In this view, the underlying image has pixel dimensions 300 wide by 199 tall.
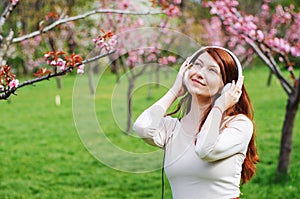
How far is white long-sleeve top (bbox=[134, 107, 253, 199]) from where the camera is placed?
6.16 feet

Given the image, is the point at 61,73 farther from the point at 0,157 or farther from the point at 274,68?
the point at 0,157

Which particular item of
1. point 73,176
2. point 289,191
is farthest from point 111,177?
point 289,191

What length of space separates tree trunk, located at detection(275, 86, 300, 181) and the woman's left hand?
140 inches

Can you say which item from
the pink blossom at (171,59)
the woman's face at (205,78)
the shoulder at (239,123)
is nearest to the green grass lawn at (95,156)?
the pink blossom at (171,59)

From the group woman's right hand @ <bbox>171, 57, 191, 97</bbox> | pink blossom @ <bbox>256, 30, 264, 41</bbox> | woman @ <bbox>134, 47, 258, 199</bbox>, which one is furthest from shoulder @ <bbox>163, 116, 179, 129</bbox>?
pink blossom @ <bbox>256, 30, 264, 41</bbox>

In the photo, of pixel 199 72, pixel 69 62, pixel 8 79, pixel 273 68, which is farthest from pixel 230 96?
pixel 273 68

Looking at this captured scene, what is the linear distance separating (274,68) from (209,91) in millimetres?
3603

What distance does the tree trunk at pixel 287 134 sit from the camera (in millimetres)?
5371

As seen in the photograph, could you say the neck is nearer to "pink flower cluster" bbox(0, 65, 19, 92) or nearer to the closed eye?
the closed eye

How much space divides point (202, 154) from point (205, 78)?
0.29 metres

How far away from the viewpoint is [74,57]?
270 cm

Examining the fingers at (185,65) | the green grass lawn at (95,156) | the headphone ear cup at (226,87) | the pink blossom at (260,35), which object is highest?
the pink blossom at (260,35)

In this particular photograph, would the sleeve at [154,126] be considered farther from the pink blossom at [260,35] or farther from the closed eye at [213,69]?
the pink blossom at [260,35]

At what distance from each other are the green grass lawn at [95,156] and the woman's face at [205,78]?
0.19 metres
